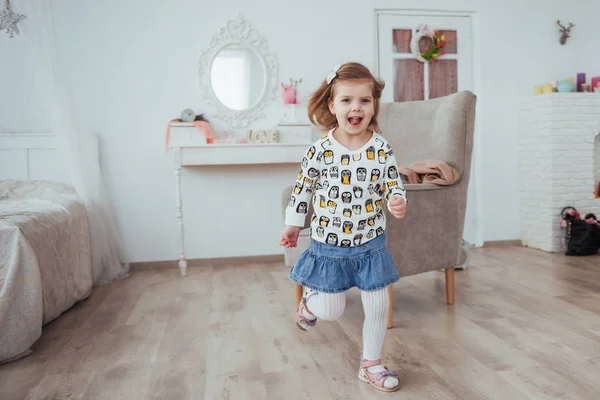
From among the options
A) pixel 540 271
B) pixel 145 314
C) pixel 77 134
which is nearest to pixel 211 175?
pixel 77 134

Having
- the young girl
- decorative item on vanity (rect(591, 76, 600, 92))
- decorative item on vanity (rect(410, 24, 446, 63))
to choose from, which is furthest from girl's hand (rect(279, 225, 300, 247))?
decorative item on vanity (rect(591, 76, 600, 92))

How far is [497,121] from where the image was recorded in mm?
4289

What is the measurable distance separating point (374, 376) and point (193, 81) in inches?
110

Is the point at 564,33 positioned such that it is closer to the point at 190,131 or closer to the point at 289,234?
the point at 190,131

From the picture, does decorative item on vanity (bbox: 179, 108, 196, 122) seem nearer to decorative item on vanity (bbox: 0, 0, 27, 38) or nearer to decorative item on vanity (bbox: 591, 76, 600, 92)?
decorative item on vanity (bbox: 0, 0, 27, 38)

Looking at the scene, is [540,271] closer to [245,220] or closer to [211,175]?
[245,220]

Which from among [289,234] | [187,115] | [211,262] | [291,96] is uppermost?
[291,96]

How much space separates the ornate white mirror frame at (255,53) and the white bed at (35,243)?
1142mm

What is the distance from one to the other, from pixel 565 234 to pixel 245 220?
7.81ft

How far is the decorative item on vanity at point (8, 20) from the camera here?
2418 mm

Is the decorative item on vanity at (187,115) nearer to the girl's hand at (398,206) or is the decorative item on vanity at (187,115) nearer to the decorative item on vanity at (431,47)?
the decorative item on vanity at (431,47)

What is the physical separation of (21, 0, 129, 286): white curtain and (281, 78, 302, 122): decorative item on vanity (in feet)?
4.44

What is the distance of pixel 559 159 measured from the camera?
4008 mm

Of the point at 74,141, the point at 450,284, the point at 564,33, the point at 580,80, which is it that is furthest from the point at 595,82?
the point at 74,141
